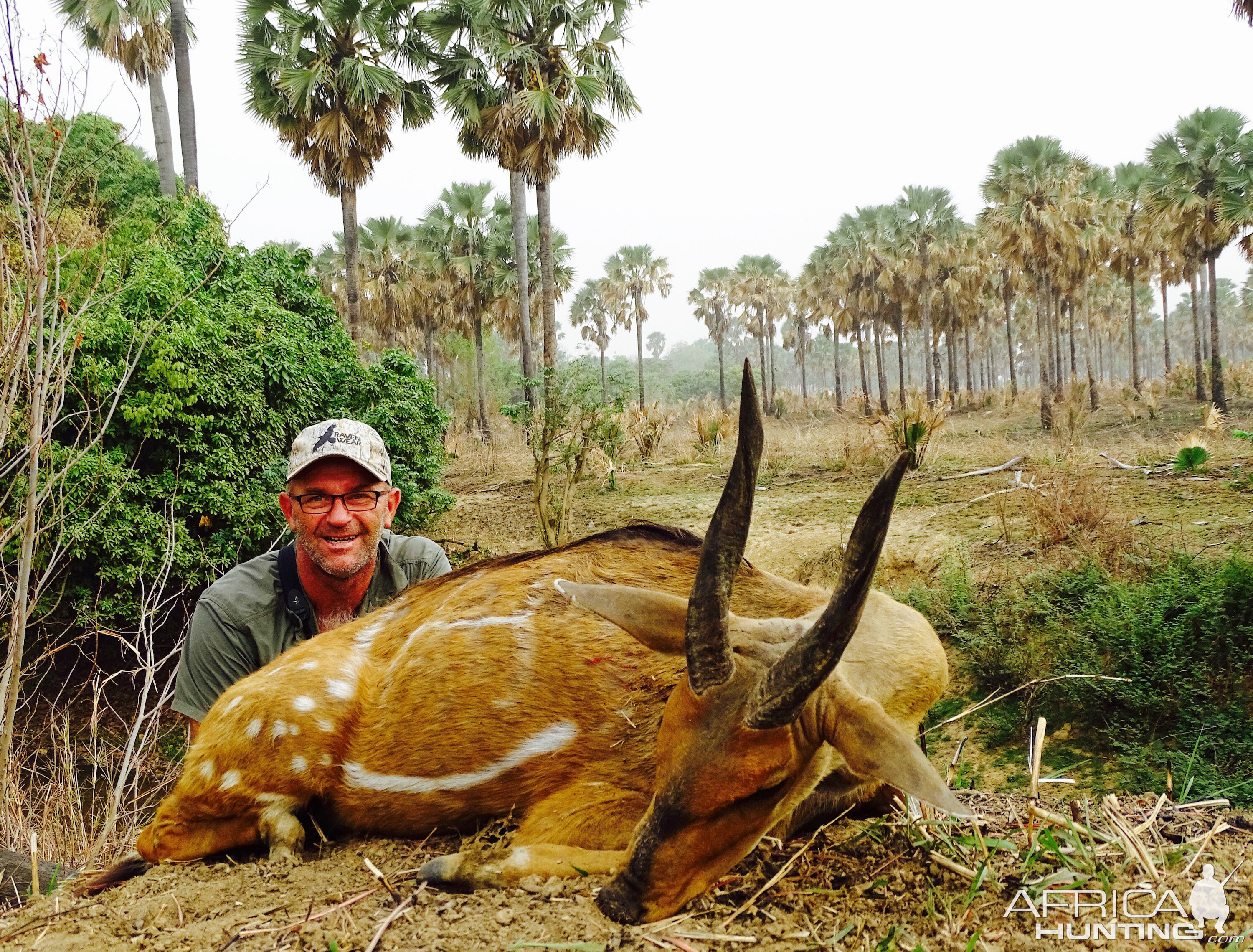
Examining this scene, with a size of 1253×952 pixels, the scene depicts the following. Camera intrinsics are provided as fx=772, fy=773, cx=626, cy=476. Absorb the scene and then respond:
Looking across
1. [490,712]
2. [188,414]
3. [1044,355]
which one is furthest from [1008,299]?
[490,712]

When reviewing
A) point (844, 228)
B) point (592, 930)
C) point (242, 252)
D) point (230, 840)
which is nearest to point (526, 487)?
point (242, 252)

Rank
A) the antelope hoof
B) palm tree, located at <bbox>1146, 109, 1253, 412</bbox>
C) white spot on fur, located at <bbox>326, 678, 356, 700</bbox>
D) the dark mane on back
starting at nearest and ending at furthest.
→ the antelope hoof < white spot on fur, located at <bbox>326, 678, 356, 700</bbox> < the dark mane on back < palm tree, located at <bbox>1146, 109, 1253, 412</bbox>

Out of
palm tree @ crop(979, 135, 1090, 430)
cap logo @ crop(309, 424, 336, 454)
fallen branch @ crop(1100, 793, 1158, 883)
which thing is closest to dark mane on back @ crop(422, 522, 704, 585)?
cap logo @ crop(309, 424, 336, 454)

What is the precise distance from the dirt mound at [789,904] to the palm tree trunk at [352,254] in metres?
20.2

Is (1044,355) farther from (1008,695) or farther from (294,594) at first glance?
(294,594)

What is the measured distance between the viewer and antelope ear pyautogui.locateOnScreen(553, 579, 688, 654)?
2221 mm

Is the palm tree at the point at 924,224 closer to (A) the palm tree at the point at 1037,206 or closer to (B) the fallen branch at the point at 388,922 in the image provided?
(A) the palm tree at the point at 1037,206

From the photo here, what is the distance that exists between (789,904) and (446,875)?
0.90 metres

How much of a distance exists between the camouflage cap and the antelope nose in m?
2.44

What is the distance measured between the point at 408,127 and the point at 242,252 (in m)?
11.0

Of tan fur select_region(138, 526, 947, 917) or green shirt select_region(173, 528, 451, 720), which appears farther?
green shirt select_region(173, 528, 451, 720)

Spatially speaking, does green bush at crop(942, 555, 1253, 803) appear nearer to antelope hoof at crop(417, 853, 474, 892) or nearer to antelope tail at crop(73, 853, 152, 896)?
antelope hoof at crop(417, 853, 474, 892)

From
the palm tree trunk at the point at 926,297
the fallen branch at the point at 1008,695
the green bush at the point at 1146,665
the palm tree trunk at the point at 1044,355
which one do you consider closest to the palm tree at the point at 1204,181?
the palm tree trunk at the point at 1044,355

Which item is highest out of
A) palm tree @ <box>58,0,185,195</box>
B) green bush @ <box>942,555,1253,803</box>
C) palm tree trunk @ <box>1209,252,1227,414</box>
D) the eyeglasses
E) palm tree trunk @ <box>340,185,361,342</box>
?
palm tree @ <box>58,0,185,195</box>
